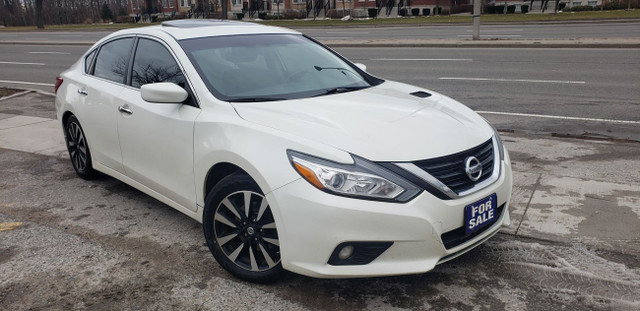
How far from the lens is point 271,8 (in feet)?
206

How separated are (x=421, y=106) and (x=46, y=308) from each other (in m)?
2.67

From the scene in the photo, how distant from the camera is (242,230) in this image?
134 inches

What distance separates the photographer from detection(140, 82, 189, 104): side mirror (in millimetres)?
3707

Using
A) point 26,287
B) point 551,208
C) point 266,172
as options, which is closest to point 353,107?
point 266,172

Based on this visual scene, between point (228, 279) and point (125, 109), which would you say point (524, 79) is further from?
point (228, 279)

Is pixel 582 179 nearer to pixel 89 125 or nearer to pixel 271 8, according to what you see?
pixel 89 125

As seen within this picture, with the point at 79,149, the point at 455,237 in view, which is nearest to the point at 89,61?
the point at 79,149

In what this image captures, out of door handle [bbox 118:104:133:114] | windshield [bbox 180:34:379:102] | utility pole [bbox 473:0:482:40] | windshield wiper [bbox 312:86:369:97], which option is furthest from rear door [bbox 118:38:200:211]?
utility pole [bbox 473:0:482:40]

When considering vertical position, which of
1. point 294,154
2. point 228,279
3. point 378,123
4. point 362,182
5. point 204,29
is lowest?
point 228,279

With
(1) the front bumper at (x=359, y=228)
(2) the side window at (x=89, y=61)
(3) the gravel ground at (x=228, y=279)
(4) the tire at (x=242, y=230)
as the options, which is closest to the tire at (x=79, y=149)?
(2) the side window at (x=89, y=61)

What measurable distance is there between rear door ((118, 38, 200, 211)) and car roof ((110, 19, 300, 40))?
0.45 feet

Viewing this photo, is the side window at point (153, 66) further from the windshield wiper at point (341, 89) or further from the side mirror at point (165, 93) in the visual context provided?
the windshield wiper at point (341, 89)

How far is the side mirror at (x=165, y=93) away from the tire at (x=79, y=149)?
1.87m

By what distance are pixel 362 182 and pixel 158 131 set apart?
1.82m
